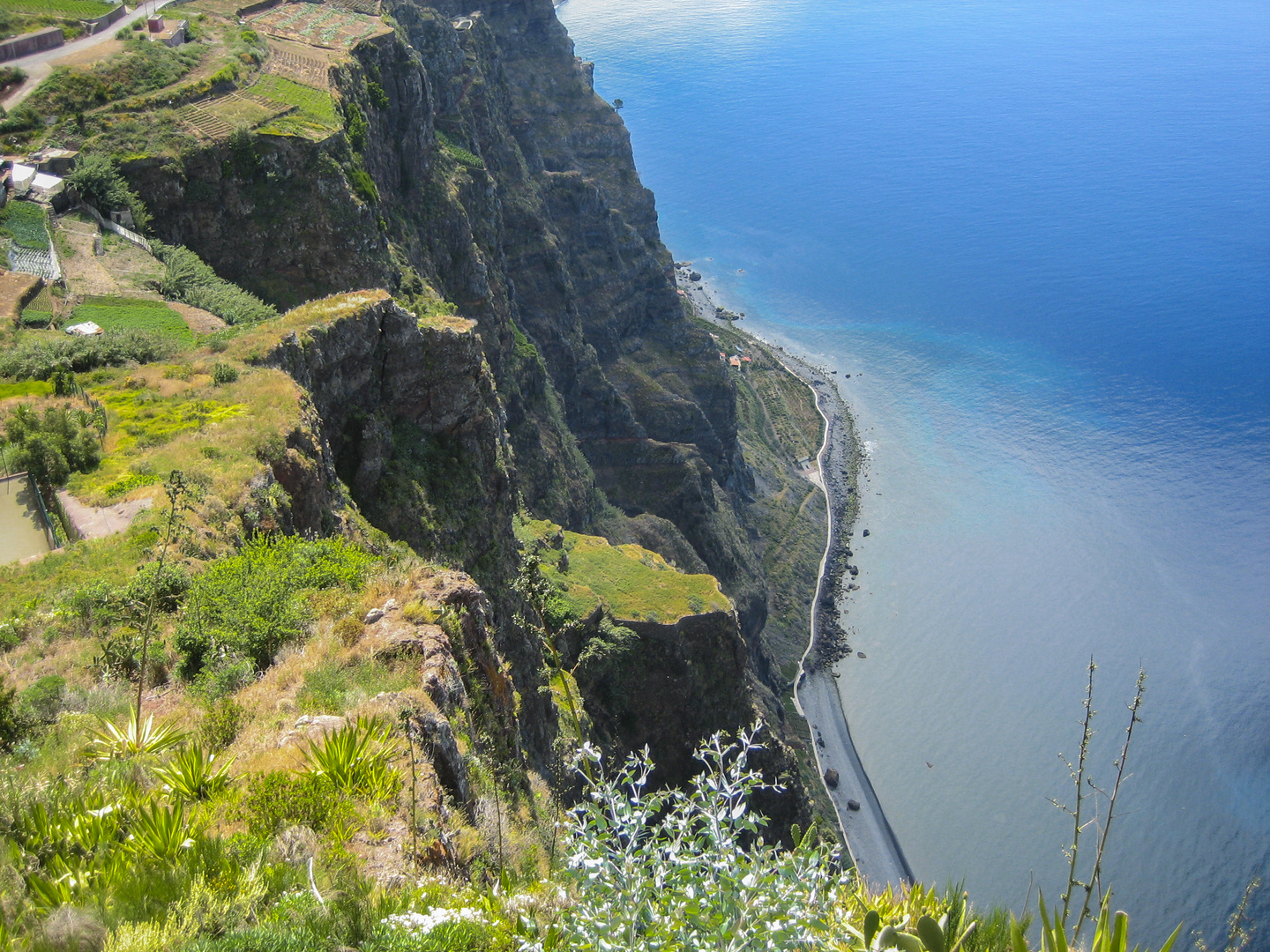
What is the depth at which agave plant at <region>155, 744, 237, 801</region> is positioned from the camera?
1130cm

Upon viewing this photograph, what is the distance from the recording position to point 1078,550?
367ft

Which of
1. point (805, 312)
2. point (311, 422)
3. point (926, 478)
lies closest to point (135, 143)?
point (311, 422)

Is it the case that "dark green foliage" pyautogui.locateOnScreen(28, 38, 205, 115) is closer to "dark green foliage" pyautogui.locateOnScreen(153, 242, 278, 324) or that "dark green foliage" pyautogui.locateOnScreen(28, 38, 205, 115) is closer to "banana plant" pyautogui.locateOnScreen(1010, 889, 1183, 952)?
"dark green foliage" pyautogui.locateOnScreen(153, 242, 278, 324)

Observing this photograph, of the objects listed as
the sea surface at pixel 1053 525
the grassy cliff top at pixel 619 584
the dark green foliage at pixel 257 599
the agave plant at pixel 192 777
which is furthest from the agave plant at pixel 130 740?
the sea surface at pixel 1053 525

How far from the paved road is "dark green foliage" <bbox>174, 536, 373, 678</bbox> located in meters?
44.5

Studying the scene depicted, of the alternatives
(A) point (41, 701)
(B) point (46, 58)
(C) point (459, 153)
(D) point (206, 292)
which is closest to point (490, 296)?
(C) point (459, 153)

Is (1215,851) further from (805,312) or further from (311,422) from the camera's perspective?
(805,312)

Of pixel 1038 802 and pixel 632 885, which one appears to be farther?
pixel 1038 802

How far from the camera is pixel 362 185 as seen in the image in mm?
50094

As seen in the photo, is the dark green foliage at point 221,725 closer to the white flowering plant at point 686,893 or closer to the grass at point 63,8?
the white flowering plant at point 686,893

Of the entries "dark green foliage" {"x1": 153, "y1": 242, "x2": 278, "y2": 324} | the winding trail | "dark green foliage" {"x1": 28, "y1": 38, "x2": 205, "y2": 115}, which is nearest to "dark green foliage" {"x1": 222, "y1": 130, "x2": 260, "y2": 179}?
"dark green foliage" {"x1": 153, "y1": 242, "x2": 278, "y2": 324}

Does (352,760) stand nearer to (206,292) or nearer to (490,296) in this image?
(206,292)

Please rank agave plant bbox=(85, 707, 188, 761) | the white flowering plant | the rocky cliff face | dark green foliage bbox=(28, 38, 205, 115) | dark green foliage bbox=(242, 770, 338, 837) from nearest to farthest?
the white flowering plant
dark green foliage bbox=(242, 770, 338, 837)
agave plant bbox=(85, 707, 188, 761)
the rocky cliff face
dark green foliage bbox=(28, 38, 205, 115)

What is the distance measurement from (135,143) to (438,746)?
44.4 m
